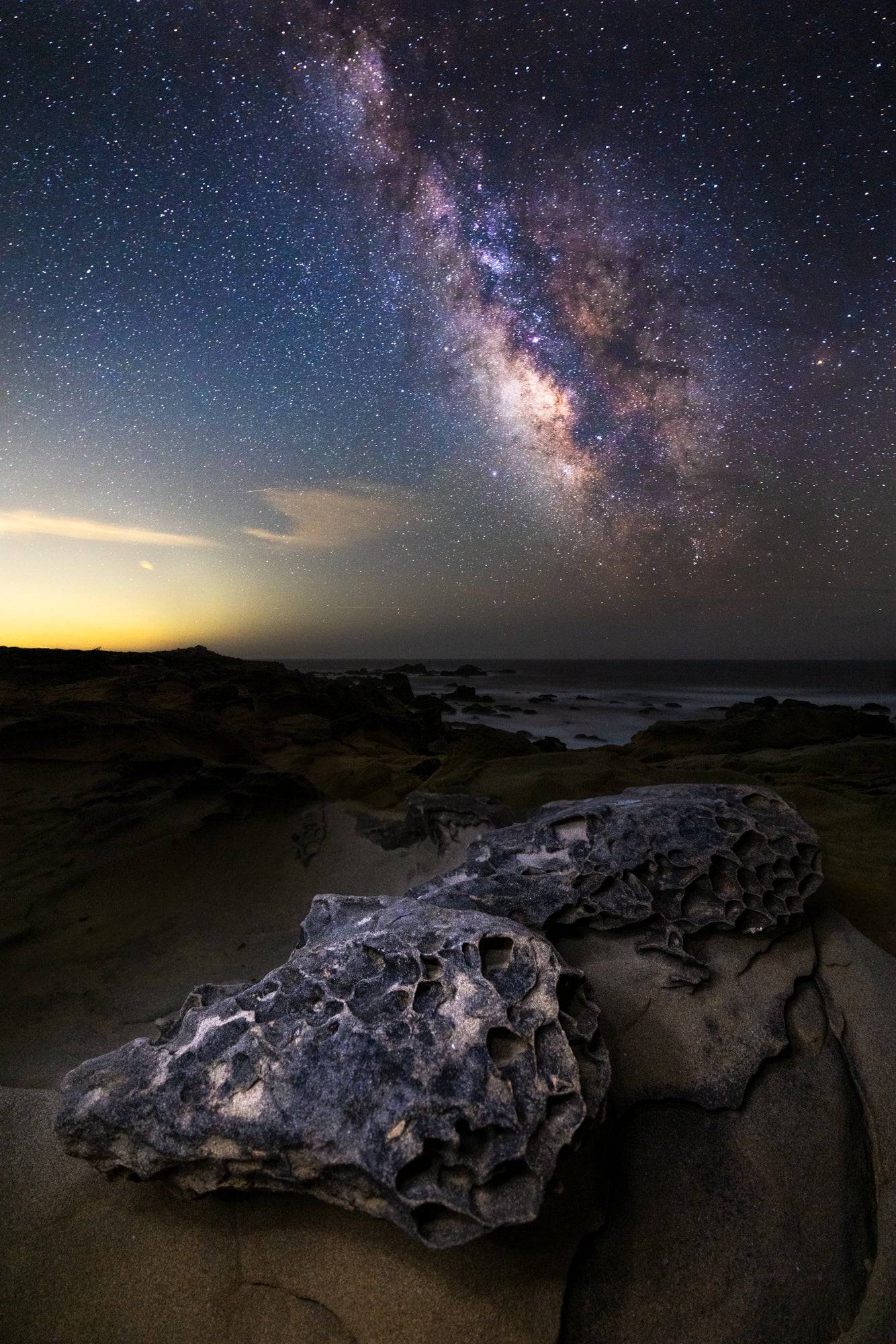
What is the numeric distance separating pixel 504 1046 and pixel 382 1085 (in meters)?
0.38

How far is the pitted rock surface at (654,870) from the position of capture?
254cm

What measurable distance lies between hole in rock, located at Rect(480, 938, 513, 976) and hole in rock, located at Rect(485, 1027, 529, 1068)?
197mm

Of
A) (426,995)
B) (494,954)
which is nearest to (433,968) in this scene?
(426,995)

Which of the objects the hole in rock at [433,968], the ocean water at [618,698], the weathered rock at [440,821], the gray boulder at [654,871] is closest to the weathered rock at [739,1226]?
the gray boulder at [654,871]

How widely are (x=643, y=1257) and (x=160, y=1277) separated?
1.41 m

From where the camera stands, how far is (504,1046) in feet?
5.40

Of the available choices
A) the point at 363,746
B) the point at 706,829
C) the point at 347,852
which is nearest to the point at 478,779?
the point at 347,852

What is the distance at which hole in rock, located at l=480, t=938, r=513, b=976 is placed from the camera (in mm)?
1871

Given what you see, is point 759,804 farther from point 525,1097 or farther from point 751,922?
point 525,1097

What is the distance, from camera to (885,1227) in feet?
5.52

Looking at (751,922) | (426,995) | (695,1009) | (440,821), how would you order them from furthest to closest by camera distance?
1. (440,821)
2. (751,922)
3. (695,1009)
4. (426,995)

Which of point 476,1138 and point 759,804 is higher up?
point 759,804

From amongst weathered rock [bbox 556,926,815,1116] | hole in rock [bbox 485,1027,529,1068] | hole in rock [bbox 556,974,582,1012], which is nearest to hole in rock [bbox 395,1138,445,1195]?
hole in rock [bbox 485,1027,529,1068]

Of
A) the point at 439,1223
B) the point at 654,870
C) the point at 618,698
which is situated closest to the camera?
the point at 439,1223
